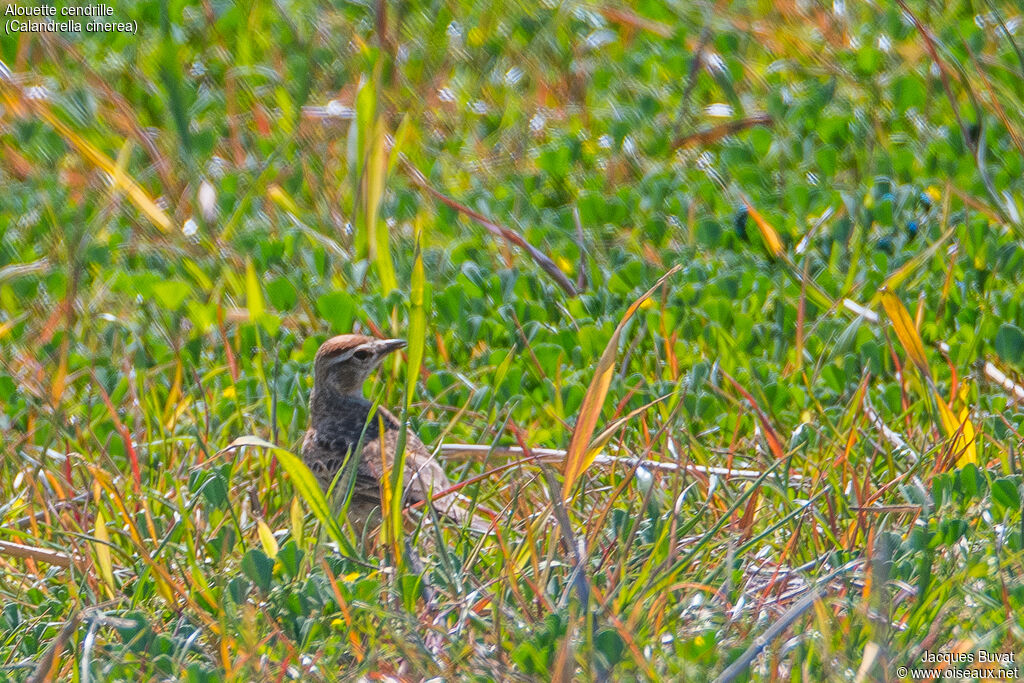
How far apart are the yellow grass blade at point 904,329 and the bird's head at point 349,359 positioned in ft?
6.65

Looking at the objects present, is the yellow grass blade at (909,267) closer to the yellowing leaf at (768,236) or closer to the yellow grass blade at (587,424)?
the yellowing leaf at (768,236)

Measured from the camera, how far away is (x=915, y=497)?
15.1 ft

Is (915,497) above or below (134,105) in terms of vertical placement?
above

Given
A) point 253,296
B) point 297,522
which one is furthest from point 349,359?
point 297,522

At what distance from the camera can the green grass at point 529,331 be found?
4211 mm

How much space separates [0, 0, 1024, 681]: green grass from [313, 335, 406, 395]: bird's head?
261mm

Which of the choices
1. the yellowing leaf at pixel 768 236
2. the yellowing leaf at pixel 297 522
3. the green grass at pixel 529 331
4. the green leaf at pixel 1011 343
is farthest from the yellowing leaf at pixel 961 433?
the yellowing leaf at pixel 297 522

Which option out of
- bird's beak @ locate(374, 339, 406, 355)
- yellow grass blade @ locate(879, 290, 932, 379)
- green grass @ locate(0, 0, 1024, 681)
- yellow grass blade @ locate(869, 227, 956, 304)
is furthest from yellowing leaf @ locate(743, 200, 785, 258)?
bird's beak @ locate(374, 339, 406, 355)

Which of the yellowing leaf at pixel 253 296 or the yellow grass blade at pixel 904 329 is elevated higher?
the yellow grass blade at pixel 904 329

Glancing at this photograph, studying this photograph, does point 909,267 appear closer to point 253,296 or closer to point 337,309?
point 337,309

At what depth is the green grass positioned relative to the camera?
4.21 meters

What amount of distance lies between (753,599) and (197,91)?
6.10m

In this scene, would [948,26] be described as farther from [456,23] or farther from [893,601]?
[893,601]

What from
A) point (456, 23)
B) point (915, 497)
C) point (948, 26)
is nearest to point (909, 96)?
point (948, 26)
